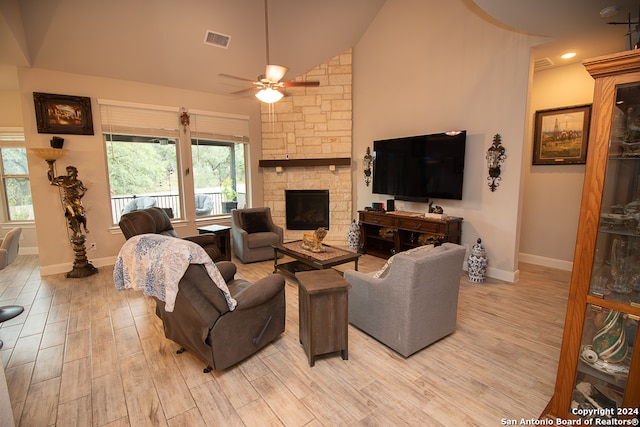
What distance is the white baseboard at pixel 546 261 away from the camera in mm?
4398

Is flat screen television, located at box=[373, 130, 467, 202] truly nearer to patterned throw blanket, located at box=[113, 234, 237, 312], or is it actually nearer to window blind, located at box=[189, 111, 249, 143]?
window blind, located at box=[189, 111, 249, 143]

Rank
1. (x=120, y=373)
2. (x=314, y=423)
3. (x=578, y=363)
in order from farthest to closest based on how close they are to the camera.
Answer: (x=120, y=373) → (x=314, y=423) → (x=578, y=363)

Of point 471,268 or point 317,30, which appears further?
point 317,30

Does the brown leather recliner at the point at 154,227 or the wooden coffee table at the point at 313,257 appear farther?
the wooden coffee table at the point at 313,257

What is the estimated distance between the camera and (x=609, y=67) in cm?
144

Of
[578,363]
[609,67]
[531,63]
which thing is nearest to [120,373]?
[578,363]

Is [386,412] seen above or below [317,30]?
below

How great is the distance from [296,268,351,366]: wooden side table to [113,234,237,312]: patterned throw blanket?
0.57m

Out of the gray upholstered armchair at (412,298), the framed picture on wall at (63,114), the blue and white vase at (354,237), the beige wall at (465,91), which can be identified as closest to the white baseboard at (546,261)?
the beige wall at (465,91)

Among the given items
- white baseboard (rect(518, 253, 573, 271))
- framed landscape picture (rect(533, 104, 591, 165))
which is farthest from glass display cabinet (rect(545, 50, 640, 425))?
white baseboard (rect(518, 253, 573, 271))

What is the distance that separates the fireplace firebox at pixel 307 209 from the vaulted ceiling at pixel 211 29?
8.02 ft

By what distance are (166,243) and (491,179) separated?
4083 millimetres

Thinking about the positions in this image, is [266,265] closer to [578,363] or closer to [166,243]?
[166,243]

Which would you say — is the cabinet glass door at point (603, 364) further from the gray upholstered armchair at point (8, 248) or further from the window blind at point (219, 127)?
the window blind at point (219, 127)
